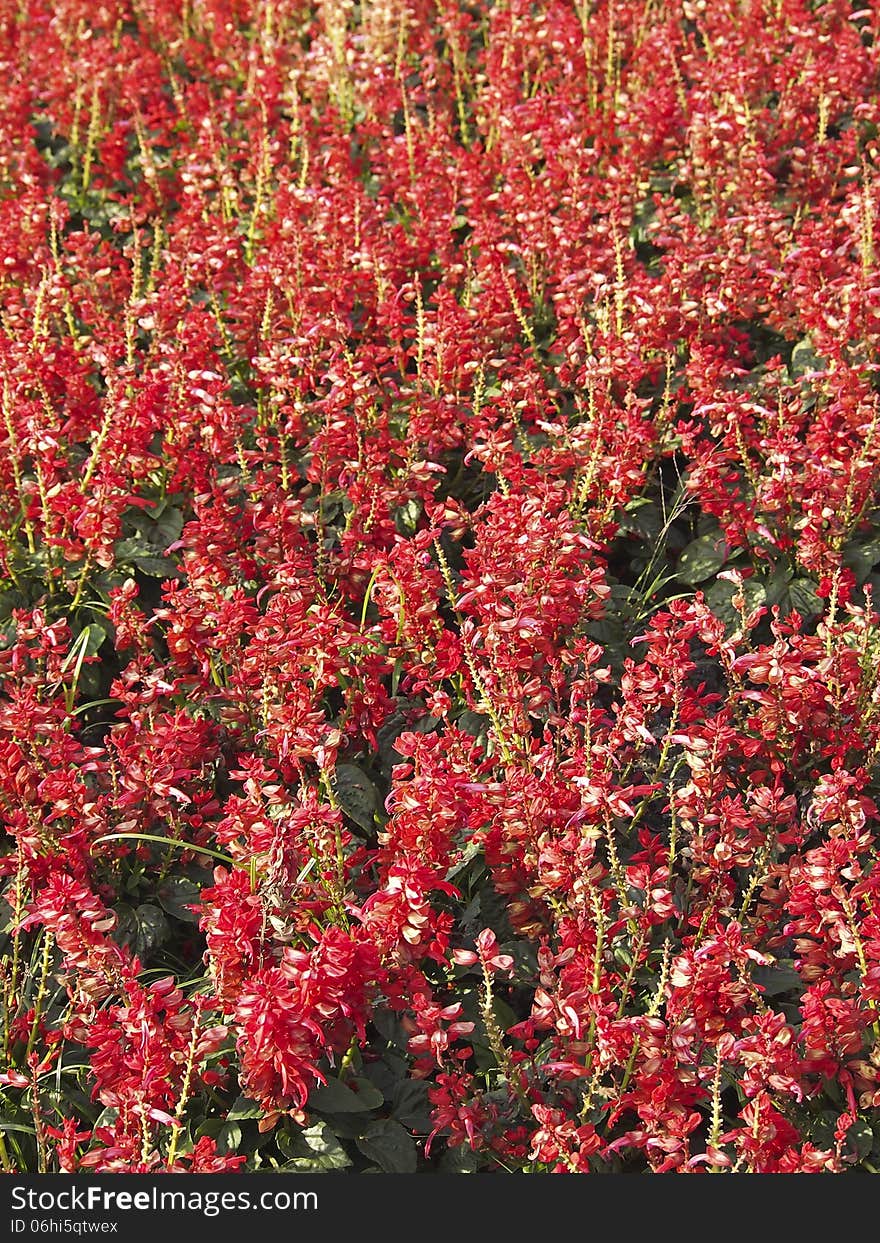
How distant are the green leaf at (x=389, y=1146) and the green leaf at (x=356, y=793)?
83cm

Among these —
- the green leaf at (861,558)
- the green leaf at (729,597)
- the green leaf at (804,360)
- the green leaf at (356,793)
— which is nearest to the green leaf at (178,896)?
the green leaf at (356,793)

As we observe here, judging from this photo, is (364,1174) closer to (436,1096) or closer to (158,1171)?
(436,1096)

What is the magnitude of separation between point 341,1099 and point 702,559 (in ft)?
6.94

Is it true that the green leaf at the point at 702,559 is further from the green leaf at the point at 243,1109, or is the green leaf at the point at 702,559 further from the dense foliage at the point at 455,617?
the green leaf at the point at 243,1109

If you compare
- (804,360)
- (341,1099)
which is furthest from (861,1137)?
(804,360)

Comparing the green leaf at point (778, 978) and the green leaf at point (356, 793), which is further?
the green leaf at point (356, 793)

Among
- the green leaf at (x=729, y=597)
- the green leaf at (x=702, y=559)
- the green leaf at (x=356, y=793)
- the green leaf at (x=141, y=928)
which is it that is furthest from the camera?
the green leaf at (x=702, y=559)

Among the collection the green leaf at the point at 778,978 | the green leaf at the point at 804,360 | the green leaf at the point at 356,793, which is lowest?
the green leaf at the point at 778,978

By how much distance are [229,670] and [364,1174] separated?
1.50m

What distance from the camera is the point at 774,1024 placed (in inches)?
103

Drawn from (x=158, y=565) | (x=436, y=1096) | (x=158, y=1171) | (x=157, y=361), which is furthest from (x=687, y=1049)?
(x=157, y=361)

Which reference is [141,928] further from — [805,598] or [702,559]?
[805,598]

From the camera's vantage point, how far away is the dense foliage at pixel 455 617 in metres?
2.82

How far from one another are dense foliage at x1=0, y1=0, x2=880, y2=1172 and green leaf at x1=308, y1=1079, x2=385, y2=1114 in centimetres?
1
